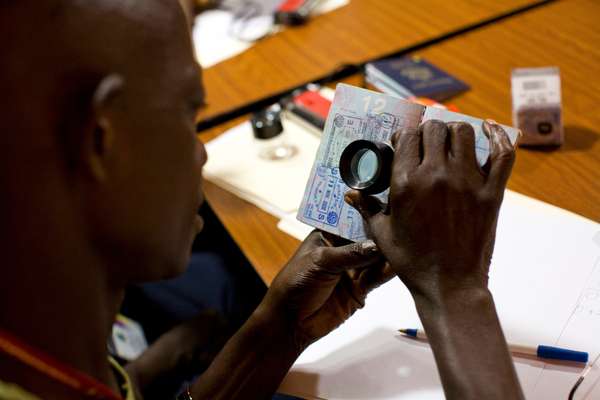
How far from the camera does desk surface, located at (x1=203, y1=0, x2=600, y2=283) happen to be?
1.00 m

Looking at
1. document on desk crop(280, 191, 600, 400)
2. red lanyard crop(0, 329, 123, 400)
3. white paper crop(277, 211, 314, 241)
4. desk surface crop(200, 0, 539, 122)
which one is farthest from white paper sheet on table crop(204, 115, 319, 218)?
red lanyard crop(0, 329, 123, 400)

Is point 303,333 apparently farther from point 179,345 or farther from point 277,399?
point 179,345

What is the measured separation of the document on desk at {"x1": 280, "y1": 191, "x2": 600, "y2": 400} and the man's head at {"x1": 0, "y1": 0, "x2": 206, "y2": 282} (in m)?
0.34

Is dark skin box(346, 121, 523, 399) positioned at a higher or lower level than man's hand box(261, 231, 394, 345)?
higher

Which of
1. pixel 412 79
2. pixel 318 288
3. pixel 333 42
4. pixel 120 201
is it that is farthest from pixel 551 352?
pixel 333 42

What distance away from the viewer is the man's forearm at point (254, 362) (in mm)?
842

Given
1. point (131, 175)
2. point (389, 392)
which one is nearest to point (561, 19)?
point (389, 392)

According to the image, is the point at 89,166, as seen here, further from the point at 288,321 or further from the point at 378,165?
the point at 288,321

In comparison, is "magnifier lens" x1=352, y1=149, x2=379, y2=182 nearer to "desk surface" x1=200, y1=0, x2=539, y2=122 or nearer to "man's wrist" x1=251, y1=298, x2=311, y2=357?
"man's wrist" x1=251, y1=298, x2=311, y2=357

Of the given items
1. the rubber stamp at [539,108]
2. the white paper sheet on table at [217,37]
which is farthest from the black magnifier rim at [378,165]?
the white paper sheet on table at [217,37]

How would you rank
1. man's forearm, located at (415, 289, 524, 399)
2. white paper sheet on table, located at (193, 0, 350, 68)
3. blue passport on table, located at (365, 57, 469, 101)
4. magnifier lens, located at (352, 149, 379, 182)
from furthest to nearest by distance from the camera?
white paper sheet on table, located at (193, 0, 350, 68)
blue passport on table, located at (365, 57, 469, 101)
magnifier lens, located at (352, 149, 379, 182)
man's forearm, located at (415, 289, 524, 399)

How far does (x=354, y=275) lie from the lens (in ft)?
2.90

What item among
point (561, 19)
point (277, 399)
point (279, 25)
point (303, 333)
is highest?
point (561, 19)

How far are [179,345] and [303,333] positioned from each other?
0.40 meters
